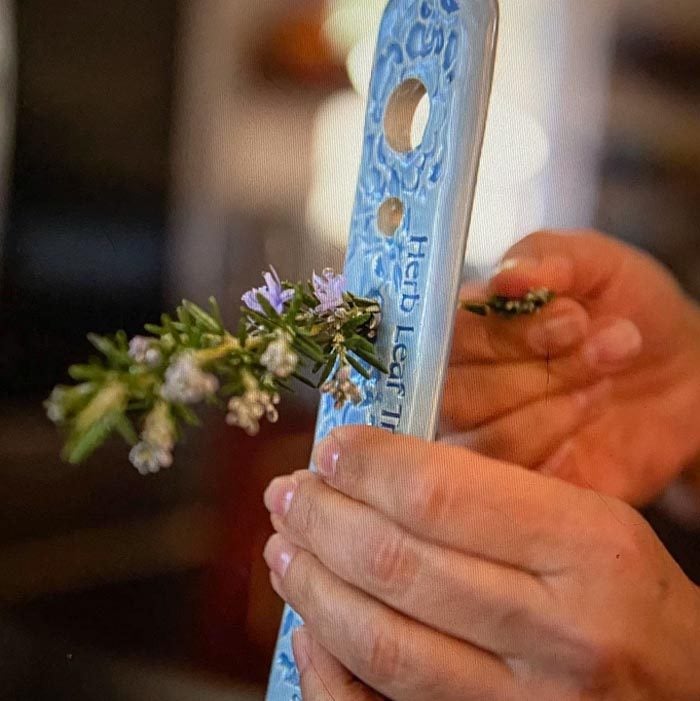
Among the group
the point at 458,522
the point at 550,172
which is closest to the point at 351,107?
the point at 550,172

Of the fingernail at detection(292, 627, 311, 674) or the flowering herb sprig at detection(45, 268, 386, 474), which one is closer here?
the flowering herb sprig at detection(45, 268, 386, 474)

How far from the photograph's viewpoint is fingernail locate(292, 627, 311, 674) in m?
0.29

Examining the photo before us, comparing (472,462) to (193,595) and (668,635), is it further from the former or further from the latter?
(193,595)

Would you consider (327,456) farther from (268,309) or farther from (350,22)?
(350,22)

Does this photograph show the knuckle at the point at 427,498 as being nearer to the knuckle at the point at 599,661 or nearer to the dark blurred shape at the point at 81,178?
the knuckle at the point at 599,661

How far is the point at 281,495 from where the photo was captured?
0.31 meters

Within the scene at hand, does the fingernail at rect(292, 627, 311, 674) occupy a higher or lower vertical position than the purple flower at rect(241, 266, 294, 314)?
lower

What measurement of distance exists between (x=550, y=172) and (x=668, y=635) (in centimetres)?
19

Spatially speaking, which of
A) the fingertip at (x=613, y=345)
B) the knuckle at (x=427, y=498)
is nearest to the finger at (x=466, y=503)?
the knuckle at (x=427, y=498)

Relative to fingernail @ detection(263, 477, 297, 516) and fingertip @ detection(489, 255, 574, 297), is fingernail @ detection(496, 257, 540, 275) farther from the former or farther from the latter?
fingernail @ detection(263, 477, 297, 516)

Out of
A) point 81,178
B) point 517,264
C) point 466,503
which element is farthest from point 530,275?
point 81,178

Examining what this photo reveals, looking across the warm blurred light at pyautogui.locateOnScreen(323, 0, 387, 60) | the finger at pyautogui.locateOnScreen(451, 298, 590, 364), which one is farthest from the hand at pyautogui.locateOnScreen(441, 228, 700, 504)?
the warm blurred light at pyautogui.locateOnScreen(323, 0, 387, 60)

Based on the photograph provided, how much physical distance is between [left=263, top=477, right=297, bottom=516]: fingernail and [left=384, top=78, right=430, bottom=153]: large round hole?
127 mm

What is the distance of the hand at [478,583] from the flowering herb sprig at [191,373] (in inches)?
1.6
